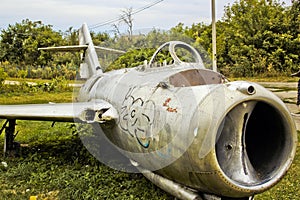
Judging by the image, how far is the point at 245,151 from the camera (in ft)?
13.5

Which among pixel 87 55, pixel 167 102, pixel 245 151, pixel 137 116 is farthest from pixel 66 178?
pixel 87 55

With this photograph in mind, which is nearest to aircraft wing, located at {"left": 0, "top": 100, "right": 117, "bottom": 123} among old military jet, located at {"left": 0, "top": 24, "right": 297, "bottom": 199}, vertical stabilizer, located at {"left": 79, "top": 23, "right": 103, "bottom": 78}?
old military jet, located at {"left": 0, "top": 24, "right": 297, "bottom": 199}

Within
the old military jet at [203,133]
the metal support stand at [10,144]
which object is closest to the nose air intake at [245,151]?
the old military jet at [203,133]

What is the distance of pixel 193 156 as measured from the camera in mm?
3795

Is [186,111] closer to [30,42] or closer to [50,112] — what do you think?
[50,112]

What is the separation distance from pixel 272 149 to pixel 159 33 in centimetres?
657

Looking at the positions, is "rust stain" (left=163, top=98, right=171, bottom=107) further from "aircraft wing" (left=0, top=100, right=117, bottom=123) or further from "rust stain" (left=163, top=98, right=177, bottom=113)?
"aircraft wing" (left=0, top=100, right=117, bottom=123)

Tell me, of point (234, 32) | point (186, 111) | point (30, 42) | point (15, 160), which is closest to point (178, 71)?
point (186, 111)

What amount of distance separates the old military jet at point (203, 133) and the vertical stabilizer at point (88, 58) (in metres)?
4.70

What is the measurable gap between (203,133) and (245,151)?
70cm

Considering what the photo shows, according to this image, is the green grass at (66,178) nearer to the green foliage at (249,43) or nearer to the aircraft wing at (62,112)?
the aircraft wing at (62,112)

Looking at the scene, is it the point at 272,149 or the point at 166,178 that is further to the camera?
the point at 166,178

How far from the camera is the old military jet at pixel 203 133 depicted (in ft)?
12.3

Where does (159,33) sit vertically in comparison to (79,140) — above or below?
above
